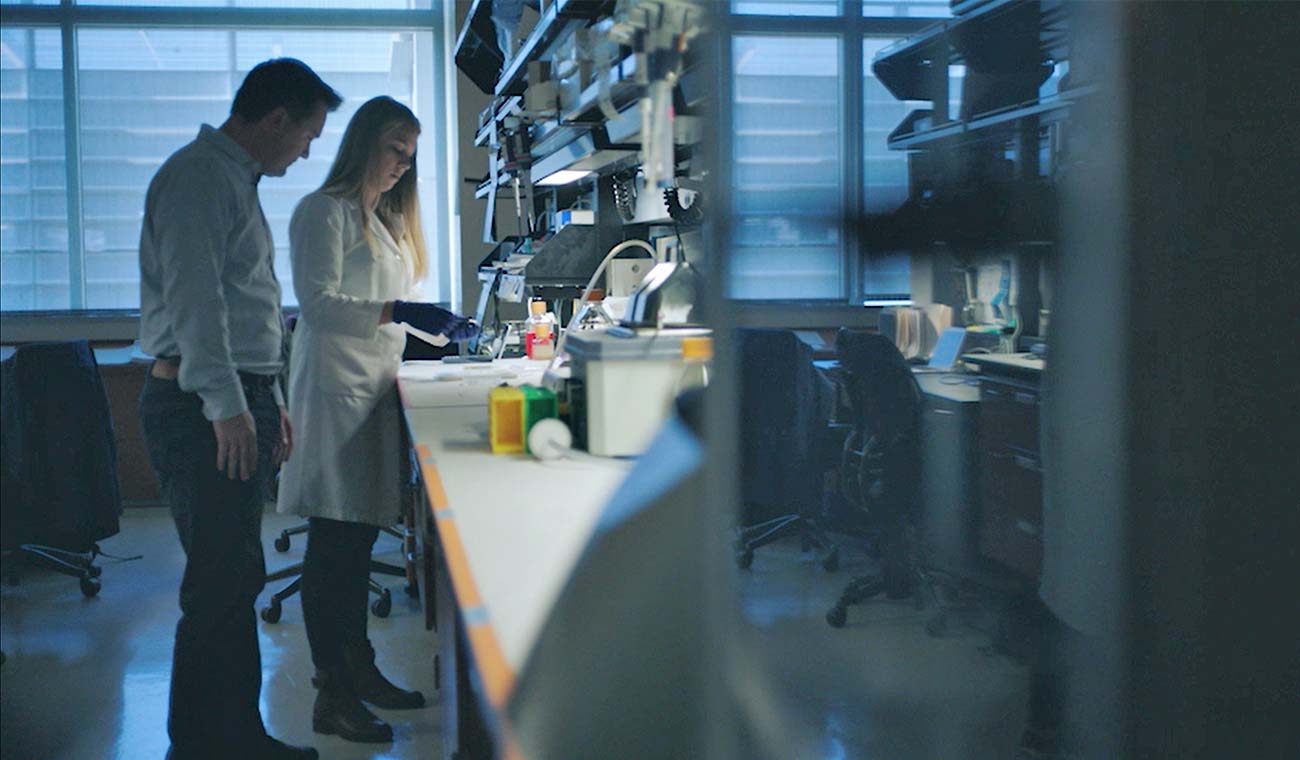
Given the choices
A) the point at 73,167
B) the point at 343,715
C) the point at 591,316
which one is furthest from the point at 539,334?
the point at 73,167

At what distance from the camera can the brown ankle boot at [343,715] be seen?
278cm

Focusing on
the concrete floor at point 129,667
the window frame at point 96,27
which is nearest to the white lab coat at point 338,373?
the concrete floor at point 129,667

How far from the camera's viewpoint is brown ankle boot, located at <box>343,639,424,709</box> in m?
2.97

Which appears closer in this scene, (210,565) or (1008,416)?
(1008,416)

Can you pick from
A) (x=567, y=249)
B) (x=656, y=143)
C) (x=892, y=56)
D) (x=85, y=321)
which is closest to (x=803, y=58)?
(x=892, y=56)

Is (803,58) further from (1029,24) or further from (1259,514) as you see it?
(1259,514)

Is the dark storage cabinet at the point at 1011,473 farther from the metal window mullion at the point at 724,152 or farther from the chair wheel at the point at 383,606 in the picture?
the chair wheel at the point at 383,606

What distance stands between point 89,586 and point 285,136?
239 centimetres

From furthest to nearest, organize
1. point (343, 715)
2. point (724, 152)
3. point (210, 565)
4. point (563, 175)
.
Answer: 1. point (563, 175)
2. point (343, 715)
3. point (210, 565)
4. point (724, 152)

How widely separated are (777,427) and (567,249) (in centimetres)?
313

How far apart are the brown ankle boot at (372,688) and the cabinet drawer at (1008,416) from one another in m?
2.59

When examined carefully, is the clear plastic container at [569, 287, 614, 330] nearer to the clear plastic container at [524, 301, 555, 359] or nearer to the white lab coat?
the white lab coat

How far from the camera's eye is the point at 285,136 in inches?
95.1

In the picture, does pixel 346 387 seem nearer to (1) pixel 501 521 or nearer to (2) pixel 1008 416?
(1) pixel 501 521
